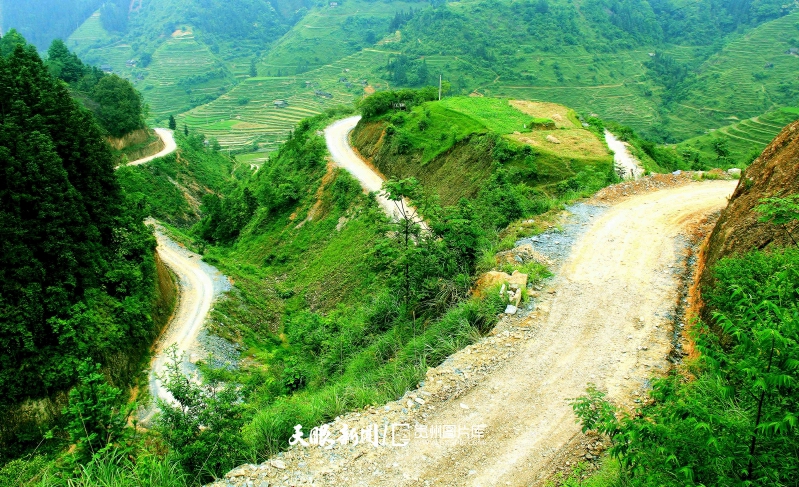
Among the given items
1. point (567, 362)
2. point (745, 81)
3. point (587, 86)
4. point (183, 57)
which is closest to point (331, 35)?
point (183, 57)

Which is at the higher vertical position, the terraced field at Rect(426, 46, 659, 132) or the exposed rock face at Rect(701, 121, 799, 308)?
the terraced field at Rect(426, 46, 659, 132)

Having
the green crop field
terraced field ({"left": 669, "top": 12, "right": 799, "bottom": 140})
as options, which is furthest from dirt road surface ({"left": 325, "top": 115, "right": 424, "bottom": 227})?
the green crop field

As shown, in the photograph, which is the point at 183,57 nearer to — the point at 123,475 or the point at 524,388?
the point at 123,475

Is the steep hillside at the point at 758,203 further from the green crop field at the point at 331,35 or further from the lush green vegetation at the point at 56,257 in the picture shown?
the green crop field at the point at 331,35

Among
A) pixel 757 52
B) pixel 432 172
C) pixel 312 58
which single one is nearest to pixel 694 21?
pixel 757 52

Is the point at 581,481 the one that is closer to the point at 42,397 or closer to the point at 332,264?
the point at 42,397

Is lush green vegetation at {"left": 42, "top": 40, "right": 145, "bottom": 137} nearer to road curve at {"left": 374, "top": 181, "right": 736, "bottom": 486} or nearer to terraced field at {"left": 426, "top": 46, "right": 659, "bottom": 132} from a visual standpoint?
road curve at {"left": 374, "top": 181, "right": 736, "bottom": 486}

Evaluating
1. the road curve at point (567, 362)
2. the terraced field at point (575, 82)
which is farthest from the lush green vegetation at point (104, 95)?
the terraced field at point (575, 82)
